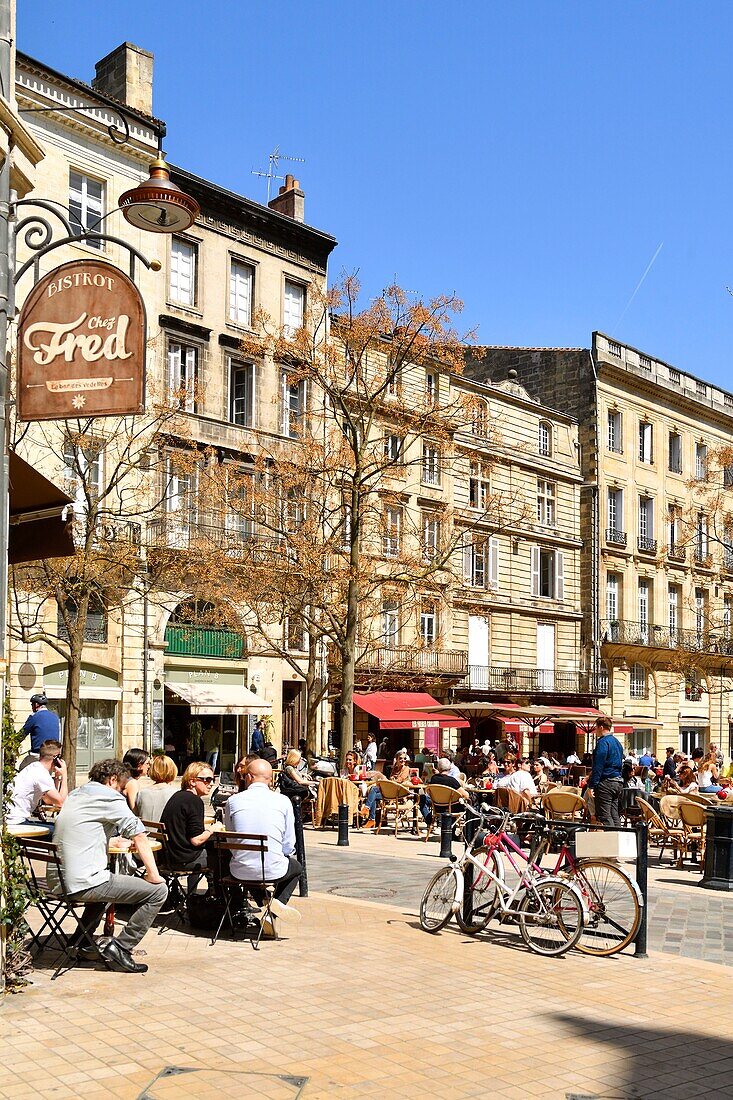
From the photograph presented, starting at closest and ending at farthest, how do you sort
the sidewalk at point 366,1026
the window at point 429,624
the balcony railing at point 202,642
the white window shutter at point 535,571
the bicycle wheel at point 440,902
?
1. the sidewalk at point 366,1026
2. the bicycle wheel at point 440,902
3. the balcony railing at point 202,642
4. the window at point 429,624
5. the white window shutter at point 535,571

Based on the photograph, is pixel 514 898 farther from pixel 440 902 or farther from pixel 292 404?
pixel 292 404

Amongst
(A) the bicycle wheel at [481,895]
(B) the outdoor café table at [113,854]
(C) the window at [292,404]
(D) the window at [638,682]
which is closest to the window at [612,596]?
(D) the window at [638,682]

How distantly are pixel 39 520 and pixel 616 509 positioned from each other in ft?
133

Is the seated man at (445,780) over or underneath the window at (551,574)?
underneath

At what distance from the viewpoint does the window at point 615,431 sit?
48344mm

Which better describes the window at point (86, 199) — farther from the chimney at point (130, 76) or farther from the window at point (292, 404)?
the window at point (292, 404)

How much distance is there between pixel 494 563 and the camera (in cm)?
4128

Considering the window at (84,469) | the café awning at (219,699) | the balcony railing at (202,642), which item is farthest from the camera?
the balcony railing at (202,642)

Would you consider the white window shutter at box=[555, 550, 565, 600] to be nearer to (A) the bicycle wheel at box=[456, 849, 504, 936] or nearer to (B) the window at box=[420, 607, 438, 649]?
(B) the window at box=[420, 607, 438, 649]

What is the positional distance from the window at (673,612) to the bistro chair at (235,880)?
43464 mm

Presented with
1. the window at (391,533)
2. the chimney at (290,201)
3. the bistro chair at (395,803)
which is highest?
the chimney at (290,201)

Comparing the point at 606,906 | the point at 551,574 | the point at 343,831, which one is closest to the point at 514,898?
the point at 606,906

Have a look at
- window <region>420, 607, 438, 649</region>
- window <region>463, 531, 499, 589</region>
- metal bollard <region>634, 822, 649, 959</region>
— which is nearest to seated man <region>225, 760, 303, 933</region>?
metal bollard <region>634, 822, 649, 959</region>

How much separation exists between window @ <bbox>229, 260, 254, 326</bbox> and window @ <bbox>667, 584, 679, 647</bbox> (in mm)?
25180
